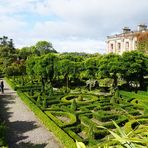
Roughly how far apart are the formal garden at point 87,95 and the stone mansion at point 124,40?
12.7 metres

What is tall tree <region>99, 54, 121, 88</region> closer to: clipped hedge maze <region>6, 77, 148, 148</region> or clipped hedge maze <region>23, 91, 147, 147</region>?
clipped hedge maze <region>6, 77, 148, 148</region>

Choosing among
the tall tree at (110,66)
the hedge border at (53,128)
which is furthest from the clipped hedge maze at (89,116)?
the tall tree at (110,66)

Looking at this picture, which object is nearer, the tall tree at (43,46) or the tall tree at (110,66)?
the tall tree at (110,66)

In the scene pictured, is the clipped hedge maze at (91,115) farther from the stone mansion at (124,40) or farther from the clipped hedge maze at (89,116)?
the stone mansion at (124,40)

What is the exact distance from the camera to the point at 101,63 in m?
32.8

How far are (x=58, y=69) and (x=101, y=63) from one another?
6.57 meters

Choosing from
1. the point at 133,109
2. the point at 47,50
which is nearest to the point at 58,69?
the point at 133,109

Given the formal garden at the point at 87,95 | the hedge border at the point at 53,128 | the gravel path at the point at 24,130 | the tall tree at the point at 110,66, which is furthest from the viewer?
the tall tree at the point at 110,66

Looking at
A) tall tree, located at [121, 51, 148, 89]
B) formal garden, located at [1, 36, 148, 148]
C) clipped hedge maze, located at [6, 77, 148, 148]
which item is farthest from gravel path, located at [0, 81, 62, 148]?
tall tree, located at [121, 51, 148, 89]

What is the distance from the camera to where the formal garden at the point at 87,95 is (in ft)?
53.1

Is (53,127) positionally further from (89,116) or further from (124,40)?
(124,40)

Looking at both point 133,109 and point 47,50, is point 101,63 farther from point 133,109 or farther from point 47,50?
point 47,50

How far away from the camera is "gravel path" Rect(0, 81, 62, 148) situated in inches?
558

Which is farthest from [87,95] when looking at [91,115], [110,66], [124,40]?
[124,40]
